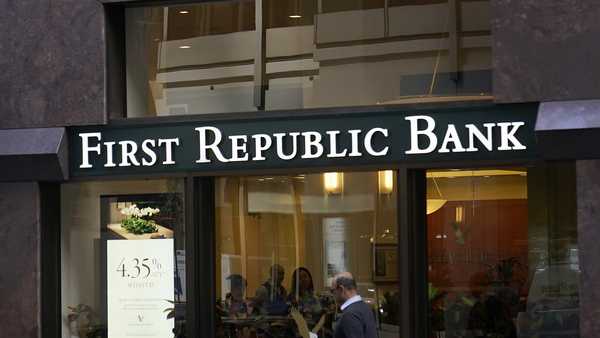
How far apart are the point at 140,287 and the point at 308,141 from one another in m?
2.24

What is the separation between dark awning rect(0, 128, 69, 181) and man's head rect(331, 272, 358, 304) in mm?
2822

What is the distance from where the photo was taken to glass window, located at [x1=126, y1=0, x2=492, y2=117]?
11.4m

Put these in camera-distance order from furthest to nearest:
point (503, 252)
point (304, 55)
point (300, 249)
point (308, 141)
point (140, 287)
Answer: point (140, 287) < point (304, 55) < point (300, 249) < point (308, 141) < point (503, 252)

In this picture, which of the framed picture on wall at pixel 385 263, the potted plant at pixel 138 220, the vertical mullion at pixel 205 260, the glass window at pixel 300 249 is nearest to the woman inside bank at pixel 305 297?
the glass window at pixel 300 249

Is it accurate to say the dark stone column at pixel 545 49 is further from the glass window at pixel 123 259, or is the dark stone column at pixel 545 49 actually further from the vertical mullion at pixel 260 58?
the glass window at pixel 123 259

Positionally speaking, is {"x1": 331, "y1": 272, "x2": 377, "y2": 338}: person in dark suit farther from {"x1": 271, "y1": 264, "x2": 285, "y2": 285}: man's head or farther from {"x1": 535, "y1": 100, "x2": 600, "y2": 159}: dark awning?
{"x1": 535, "y1": 100, "x2": 600, "y2": 159}: dark awning

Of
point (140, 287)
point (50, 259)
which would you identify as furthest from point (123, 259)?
point (50, 259)

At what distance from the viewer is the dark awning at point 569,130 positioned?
409 inches

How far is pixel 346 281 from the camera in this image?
447 inches

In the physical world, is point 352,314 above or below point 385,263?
below

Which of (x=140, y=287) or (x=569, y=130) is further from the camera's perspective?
(x=140, y=287)

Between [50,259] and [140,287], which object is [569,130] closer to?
[140,287]

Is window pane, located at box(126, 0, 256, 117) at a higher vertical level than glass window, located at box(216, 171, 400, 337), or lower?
higher

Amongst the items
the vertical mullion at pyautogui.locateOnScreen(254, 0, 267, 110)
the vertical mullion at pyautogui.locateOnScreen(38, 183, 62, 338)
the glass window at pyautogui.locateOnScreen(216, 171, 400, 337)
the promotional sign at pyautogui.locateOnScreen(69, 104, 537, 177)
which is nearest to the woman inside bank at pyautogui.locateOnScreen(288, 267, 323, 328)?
the glass window at pyautogui.locateOnScreen(216, 171, 400, 337)
